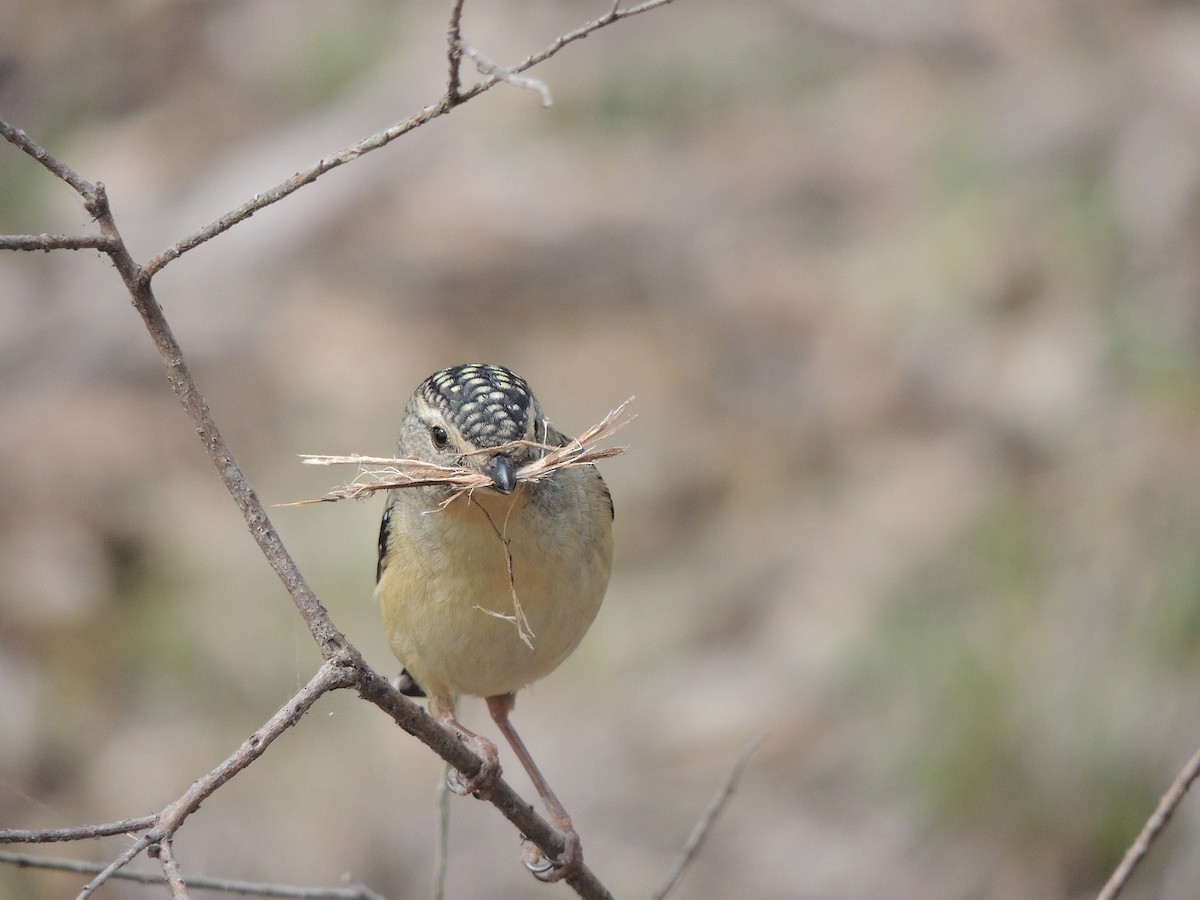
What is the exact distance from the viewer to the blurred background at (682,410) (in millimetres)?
8477

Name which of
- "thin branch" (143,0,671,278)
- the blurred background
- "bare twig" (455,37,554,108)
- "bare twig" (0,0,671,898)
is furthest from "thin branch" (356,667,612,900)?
the blurred background

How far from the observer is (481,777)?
371 centimetres

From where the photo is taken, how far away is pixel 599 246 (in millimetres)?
11852

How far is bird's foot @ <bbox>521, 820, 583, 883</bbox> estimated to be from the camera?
14.5ft

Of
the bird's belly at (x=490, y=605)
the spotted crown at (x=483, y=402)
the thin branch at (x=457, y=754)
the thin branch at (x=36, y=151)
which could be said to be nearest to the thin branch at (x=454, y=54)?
the thin branch at (x=36, y=151)

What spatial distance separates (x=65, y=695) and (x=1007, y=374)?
748cm

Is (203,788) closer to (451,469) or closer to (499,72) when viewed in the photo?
(451,469)

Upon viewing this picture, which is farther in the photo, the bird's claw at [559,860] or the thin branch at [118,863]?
the bird's claw at [559,860]

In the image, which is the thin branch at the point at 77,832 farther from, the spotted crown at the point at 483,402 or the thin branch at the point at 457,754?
the spotted crown at the point at 483,402

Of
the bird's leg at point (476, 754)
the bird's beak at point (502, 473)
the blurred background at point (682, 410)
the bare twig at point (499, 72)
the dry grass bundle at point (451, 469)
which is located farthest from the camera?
the blurred background at point (682, 410)

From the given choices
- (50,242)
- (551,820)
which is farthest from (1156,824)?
(50,242)

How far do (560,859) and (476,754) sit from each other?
1.00 meters

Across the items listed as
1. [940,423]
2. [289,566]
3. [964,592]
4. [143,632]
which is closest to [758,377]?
[940,423]

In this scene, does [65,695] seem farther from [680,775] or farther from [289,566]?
[289,566]
